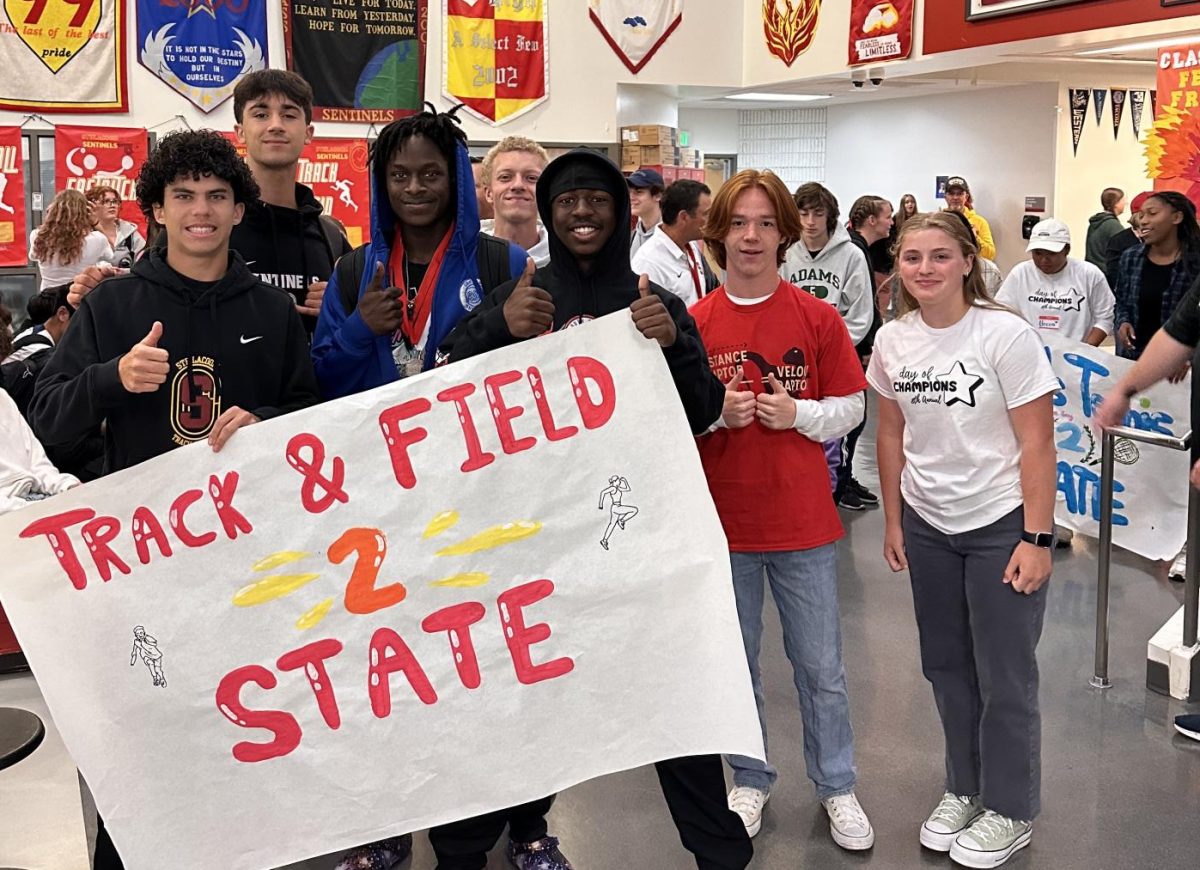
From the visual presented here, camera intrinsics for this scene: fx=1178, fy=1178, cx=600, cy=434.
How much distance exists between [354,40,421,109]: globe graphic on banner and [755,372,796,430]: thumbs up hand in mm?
8623

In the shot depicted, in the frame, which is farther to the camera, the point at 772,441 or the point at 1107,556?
the point at 1107,556

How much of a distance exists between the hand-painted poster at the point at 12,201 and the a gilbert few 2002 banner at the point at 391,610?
27.6 feet

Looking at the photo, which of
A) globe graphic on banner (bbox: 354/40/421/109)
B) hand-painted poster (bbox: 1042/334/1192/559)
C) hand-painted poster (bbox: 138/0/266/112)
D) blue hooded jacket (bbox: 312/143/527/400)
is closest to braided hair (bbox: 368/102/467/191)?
blue hooded jacket (bbox: 312/143/527/400)

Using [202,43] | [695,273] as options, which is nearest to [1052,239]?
[695,273]

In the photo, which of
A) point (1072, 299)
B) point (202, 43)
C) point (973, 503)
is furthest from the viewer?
point (202, 43)

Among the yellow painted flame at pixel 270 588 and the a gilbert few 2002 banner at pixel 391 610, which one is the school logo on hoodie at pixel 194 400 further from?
the yellow painted flame at pixel 270 588

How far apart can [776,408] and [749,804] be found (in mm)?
1057

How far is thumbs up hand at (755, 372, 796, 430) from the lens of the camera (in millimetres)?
2604

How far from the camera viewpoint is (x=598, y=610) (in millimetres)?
2275

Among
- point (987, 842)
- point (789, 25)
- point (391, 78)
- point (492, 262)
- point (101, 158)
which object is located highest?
point (789, 25)

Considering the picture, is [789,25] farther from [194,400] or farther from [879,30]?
[194,400]

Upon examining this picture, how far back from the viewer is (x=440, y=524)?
2.25 meters

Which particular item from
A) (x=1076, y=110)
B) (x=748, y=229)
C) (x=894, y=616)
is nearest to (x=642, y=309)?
(x=748, y=229)

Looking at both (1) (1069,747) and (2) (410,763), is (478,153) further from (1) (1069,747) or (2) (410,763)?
(2) (410,763)
